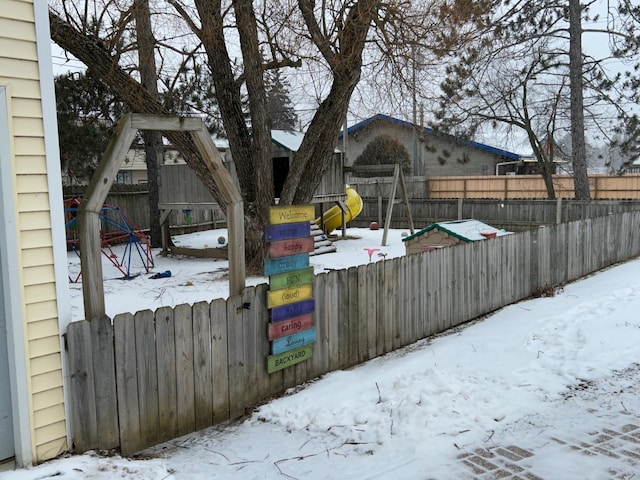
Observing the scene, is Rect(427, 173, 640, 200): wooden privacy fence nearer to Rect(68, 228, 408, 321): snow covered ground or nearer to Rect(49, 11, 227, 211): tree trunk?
Rect(68, 228, 408, 321): snow covered ground

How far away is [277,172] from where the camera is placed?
20.2 meters

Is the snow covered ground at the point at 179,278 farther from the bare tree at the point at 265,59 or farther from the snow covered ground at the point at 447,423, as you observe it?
the snow covered ground at the point at 447,423

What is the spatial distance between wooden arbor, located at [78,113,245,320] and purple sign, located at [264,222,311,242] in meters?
0.27

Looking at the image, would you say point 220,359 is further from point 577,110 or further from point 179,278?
point 577,110

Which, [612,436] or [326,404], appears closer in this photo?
[612,436]

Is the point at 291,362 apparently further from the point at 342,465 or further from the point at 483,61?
the point at 483,61

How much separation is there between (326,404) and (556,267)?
6.88m

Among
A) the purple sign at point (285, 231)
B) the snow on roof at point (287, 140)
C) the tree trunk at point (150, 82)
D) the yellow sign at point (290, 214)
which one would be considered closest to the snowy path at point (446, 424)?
the purple sign at point (285, 231)

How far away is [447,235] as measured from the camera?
1077cm

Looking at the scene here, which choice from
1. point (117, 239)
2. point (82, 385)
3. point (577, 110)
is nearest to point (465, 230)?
point (82, 385)

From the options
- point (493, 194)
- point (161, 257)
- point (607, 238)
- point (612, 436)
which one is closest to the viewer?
point (612, 436)

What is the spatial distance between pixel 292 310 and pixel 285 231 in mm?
759

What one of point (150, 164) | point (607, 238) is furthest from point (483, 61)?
point (150, 164)

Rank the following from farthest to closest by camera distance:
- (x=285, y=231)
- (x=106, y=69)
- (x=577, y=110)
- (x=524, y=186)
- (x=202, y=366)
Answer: (x=524, y=186) → (x=577, y=110) → (x=106, y=69) → (x=285, y=231) → (x=202, y=366)
